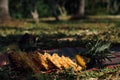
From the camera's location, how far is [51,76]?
7211 mm

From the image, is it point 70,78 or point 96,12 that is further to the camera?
point 96,12

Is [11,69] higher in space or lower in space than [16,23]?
higher

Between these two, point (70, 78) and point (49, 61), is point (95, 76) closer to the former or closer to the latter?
point (70, 78)

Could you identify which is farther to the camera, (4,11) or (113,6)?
(113,6)

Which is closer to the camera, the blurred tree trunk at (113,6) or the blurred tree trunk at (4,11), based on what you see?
the blurred tree trunk at (4,11)

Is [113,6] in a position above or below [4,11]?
below

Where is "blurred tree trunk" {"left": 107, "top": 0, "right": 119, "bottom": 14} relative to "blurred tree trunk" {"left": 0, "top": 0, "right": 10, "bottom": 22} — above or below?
below

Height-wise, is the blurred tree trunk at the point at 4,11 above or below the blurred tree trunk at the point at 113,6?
above

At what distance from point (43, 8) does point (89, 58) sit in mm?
28782

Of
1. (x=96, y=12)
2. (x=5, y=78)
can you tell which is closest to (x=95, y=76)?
(x=5, y=78)

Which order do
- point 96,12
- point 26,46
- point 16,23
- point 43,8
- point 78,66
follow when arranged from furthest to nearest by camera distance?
1. point 96,12
2. point 43,8
3. point 16,23
4. point 26,46
5. point 78,66

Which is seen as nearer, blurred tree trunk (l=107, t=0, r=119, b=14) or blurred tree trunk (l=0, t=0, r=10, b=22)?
blurred tree trunk (l=0, t=0, r=10, b=22)

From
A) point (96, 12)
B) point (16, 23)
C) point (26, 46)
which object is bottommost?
A: point (96, 12)

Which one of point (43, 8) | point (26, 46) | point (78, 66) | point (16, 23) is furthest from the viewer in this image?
point (43, 8)
